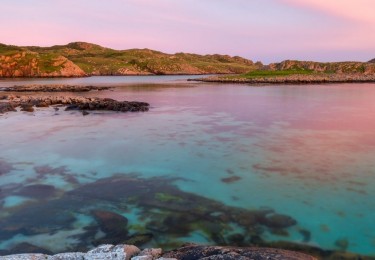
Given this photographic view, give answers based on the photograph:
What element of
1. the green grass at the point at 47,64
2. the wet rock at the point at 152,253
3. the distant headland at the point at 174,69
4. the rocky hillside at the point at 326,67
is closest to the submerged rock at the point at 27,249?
the wet rock at the point at 152,253

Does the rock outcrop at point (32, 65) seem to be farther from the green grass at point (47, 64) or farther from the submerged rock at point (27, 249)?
the submerged rock at point (27, 249)

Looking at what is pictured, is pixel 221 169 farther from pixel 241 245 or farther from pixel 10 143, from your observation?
pixel 10 143

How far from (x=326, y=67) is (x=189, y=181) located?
97391mm

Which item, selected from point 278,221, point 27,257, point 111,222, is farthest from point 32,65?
point 27,257

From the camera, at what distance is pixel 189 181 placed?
38.6 feet

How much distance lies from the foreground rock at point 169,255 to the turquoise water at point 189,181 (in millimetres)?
1332

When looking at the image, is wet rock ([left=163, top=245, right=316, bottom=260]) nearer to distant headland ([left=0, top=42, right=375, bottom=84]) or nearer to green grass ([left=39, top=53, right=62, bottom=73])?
distant headland ([left=0, top=42, right=375, bottom=84])

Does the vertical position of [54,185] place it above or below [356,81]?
below

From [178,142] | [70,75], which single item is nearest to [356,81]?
[178,142]

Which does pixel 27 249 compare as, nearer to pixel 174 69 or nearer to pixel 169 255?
pixel 169 255

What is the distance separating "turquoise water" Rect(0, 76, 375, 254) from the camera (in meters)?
8.14

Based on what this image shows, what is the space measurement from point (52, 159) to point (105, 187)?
4.44 m

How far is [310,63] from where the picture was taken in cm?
10250

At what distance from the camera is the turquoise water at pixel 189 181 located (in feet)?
26.7
